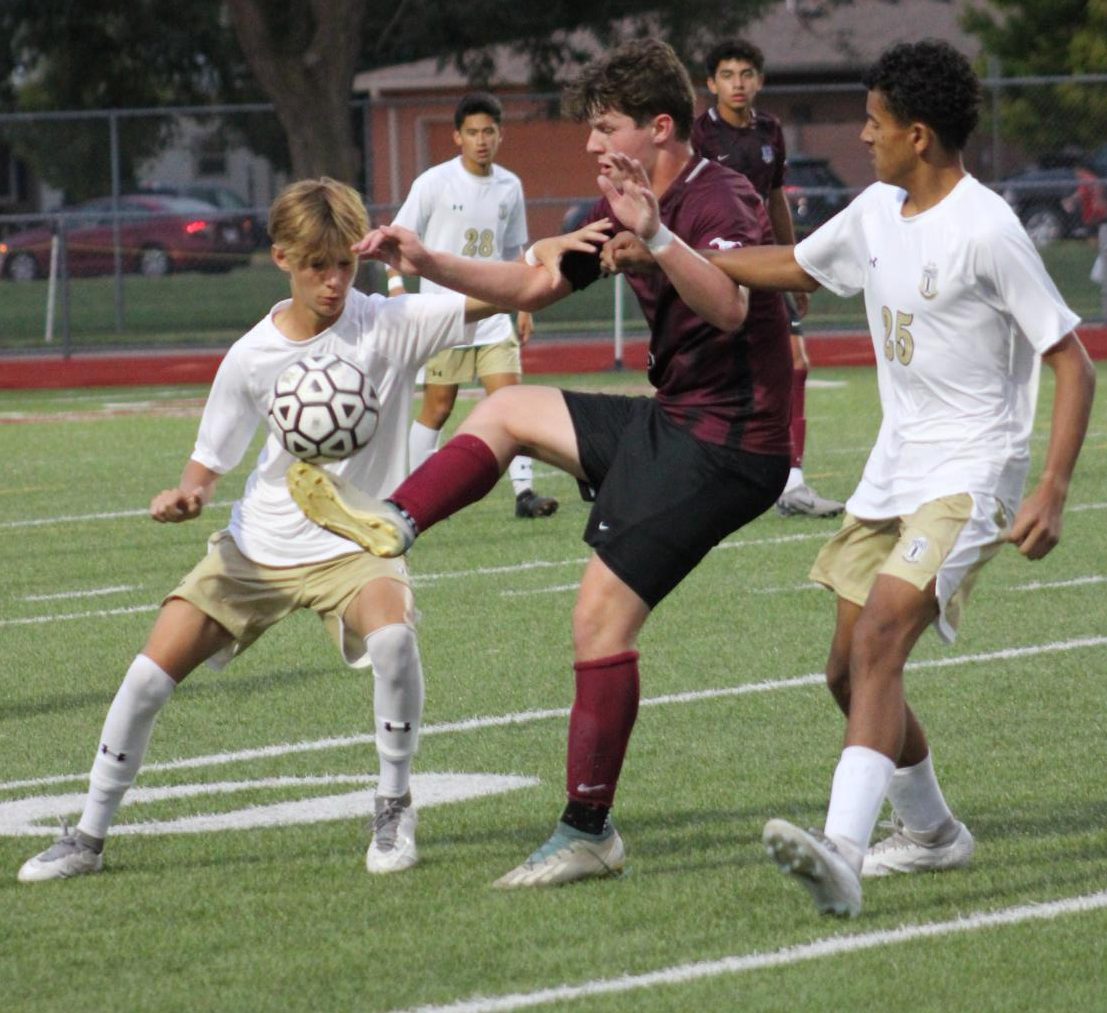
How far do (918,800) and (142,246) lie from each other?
24.2 meters

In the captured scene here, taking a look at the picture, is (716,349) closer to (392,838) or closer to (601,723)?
(601,723)

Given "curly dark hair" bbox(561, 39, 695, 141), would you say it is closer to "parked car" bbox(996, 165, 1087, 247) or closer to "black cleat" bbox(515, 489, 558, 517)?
"black cleat" bbox(515, 489, 558, 517)

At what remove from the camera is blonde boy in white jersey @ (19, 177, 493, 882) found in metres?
5.48

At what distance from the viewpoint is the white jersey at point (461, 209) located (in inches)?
525

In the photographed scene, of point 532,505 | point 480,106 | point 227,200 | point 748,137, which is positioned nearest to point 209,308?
point 227,200

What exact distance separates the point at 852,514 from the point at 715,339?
0.52 metres

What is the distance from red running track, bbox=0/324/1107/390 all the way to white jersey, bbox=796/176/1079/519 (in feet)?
58.4

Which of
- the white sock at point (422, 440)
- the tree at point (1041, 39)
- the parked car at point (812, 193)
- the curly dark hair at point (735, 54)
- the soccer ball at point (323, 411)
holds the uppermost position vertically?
the tree at point (1041, 39)

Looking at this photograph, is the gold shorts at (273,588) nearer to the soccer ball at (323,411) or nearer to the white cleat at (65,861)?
the soccer ball at (323,411)

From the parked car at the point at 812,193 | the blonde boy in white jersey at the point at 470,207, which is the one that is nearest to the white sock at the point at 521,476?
the blonde boy in white jersey at the point at 470,207

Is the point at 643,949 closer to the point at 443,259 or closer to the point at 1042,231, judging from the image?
the point at 443,259

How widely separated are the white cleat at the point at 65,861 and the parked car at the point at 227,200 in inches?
855

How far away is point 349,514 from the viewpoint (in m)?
4.96

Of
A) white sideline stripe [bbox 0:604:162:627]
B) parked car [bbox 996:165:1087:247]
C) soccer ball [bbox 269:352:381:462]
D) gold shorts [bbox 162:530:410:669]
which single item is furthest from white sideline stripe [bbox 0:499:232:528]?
parked car [bbox 996:165:1087:247]
